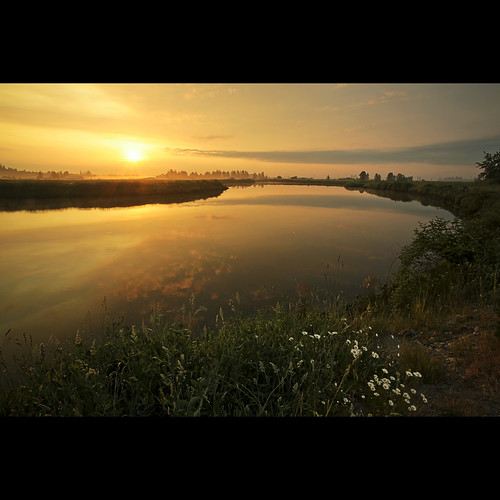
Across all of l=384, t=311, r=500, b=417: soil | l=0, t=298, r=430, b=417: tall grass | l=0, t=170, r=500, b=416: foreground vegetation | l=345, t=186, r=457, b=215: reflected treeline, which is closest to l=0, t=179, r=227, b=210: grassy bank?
l=0, t=170, r=500, b=416: foreground vegetation

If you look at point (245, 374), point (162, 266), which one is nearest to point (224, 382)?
point (245, 374)

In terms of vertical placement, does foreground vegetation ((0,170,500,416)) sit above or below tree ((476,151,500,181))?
below

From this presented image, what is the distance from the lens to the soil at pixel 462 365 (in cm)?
303

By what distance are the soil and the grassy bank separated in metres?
43.3

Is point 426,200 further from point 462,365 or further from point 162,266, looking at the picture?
point 462,365

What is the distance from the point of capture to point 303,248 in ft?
55.0

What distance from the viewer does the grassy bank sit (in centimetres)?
3776

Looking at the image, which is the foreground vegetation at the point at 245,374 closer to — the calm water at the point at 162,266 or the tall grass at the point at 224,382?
the tall grass at the point at 224,382

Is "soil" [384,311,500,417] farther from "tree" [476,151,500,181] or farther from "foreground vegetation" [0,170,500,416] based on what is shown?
"tree" [476,151,500,181]

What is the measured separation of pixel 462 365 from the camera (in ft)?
12.7

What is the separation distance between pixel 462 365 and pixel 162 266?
12.5 metres
